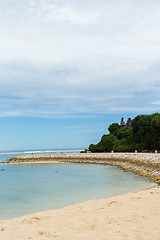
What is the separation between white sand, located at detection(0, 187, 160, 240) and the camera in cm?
525

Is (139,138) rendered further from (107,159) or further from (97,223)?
(97,223)

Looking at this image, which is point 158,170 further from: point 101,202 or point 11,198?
point 11,198

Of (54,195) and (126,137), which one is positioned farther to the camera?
(126,137)

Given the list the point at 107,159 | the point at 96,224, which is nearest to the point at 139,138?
the point at 107,159

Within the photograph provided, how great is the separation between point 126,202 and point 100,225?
3.17m

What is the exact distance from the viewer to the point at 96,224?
614 centimetres

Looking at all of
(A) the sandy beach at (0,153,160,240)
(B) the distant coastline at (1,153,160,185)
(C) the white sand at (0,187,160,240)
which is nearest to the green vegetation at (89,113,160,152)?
(B) the distant coastline at (1,153,160,185)

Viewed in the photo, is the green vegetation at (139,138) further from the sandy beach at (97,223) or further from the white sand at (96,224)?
the white sand at (96,224)

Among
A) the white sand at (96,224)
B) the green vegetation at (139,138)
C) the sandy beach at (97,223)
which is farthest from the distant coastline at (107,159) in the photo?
the white sand at (96,224)

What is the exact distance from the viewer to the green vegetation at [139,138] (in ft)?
147

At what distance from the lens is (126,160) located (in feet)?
101

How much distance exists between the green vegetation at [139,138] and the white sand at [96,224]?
38248 mm

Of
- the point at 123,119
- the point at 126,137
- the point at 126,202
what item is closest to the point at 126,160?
the point at 126,202

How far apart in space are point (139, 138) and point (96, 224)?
46.0 m
